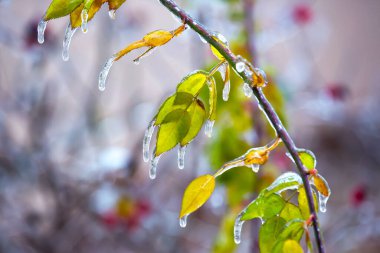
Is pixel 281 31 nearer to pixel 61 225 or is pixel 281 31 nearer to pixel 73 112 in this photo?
pixel 61 225

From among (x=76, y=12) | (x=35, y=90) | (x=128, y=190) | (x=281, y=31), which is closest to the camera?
(x=76, y=12)

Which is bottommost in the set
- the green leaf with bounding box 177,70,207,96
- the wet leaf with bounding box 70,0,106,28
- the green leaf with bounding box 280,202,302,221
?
the green leaf with bounding box 280,202,302,221

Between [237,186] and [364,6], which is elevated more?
[364,6]

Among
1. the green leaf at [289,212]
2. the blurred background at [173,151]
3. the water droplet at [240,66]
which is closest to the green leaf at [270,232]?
the green leaf at [289,212]

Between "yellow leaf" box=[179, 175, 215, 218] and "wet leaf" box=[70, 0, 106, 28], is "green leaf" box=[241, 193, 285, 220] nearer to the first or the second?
"yellow leaf" box=[179, 175, 215, 218]

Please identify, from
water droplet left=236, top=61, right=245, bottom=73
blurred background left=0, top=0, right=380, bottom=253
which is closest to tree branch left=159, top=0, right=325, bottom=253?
water droplet left=236, top=61, right=245, bottom=73

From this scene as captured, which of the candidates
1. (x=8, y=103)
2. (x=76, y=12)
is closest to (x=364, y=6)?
(x=8, y=103)
